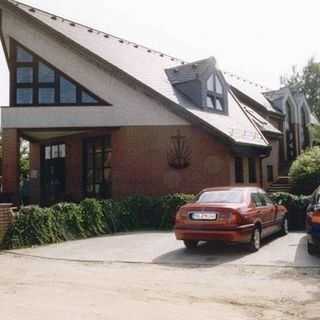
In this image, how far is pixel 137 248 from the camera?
37.6 feet

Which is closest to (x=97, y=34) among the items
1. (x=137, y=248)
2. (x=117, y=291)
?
(x=137, y=248)

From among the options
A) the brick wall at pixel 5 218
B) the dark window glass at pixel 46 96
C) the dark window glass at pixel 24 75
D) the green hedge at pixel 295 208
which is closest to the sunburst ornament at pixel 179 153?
the green hedge at pixel 295 208

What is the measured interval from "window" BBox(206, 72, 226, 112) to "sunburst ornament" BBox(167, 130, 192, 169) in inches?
128

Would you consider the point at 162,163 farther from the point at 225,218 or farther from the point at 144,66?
the point at 225,218

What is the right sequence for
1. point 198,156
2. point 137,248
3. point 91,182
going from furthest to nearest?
point 91,182 < point 198,156 < point 137,248

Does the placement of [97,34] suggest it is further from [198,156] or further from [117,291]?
[117,291]

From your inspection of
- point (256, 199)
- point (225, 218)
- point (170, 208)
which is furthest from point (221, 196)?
point (170, 208)

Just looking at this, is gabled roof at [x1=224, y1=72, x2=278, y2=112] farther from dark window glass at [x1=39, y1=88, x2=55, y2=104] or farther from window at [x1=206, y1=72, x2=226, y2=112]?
dark window glass at [x1=39, y1=88, x2=55, y2=104]

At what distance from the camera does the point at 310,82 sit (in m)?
57.6

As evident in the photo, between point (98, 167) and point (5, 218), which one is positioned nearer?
point (5, 218)

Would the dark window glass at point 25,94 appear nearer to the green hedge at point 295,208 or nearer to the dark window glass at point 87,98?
the dark window glass at point 87,98

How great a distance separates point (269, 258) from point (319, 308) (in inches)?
150

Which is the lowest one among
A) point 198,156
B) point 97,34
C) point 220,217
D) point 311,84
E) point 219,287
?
point 219,287

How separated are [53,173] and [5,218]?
10.9 m
